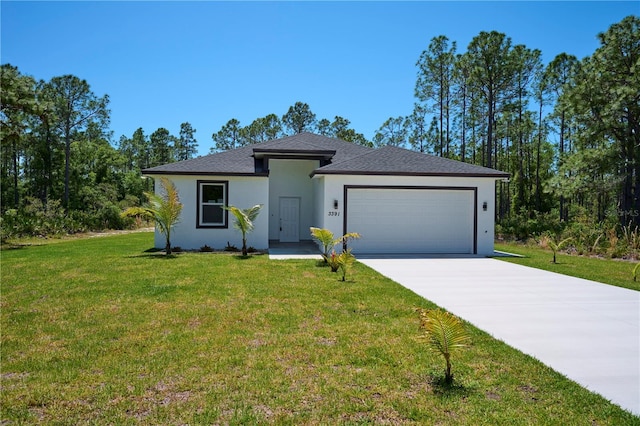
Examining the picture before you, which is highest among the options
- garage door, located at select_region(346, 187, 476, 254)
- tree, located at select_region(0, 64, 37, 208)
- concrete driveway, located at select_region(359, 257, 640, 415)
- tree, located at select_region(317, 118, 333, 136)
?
tree, located at select_region(317, 118, 333, 136)

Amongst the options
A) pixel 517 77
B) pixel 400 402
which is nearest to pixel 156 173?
pixel 400 402

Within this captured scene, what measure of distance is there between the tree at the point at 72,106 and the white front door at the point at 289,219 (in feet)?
77.0

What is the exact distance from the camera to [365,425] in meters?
3.13

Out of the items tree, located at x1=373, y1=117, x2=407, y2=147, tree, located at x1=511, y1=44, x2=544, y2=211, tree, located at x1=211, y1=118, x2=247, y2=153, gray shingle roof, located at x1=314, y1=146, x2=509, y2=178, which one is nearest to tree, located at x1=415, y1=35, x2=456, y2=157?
tree, located at x1=511, y1=44, x2=544, y2=211

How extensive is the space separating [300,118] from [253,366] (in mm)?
44007

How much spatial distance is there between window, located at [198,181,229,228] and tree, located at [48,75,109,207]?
2343cm

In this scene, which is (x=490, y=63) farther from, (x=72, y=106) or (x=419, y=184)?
(x=72, y=106)

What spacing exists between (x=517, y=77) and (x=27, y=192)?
41.8 metres

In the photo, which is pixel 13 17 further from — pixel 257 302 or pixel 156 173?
pixel 257 302

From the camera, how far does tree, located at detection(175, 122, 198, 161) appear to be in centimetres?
5731

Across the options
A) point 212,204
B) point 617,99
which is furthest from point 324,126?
point 212,204

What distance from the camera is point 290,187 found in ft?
59.5

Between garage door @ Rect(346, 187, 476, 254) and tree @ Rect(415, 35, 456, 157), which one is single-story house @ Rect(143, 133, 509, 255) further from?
tree @ Rect(415, 35, 456, 157)

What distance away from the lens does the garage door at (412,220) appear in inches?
573
